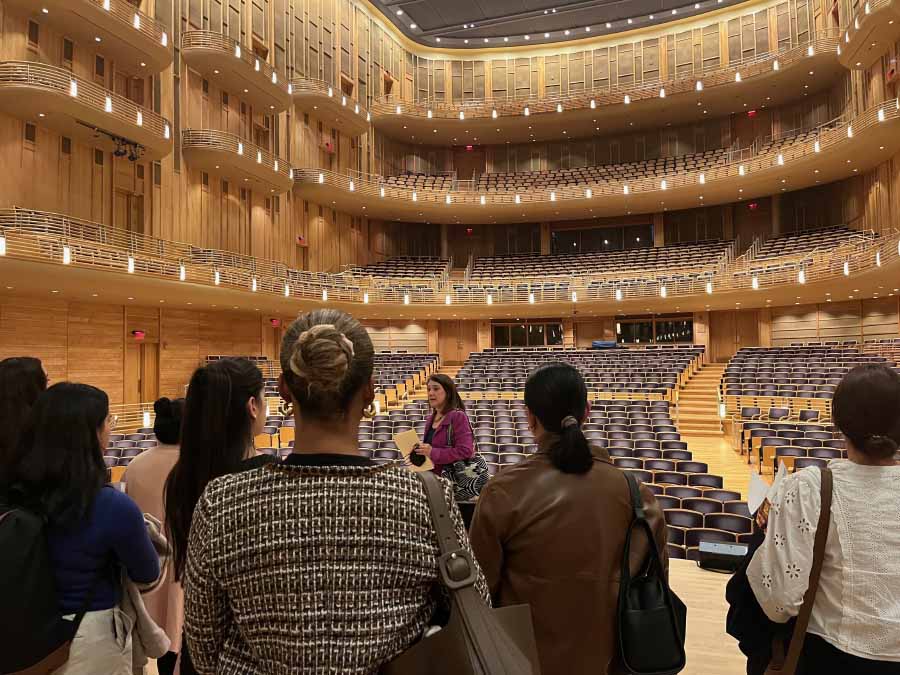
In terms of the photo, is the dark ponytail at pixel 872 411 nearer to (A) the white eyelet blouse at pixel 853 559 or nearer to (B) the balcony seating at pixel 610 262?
(A) the white eyelet blouse at pixel 853 559

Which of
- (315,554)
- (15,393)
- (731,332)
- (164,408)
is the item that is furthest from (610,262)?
(315,554)

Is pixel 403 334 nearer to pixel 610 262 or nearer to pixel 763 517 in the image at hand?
pixel 610 262

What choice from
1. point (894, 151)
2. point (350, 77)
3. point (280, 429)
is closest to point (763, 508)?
point (280, 429)

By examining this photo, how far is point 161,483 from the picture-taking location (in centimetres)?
244

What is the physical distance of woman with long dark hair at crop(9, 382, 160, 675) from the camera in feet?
5.25

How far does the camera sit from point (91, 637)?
168 cm

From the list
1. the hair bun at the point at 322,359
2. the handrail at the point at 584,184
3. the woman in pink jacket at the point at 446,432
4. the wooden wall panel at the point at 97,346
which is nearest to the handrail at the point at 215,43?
the handrail at the point at 584,184

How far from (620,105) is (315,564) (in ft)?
89.2

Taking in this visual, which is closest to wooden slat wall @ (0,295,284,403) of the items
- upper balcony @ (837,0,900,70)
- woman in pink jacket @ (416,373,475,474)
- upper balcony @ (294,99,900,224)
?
upper balcony @ (294,99,900,224)

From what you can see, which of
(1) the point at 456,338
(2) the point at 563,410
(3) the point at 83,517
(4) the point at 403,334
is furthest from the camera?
(1) the point at 456,338

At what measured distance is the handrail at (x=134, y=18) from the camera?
49.0 feet

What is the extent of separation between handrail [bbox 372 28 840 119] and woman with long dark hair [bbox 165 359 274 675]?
2507cm

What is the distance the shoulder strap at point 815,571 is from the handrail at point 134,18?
18.0 metres

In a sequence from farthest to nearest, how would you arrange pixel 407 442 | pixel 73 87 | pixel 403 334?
pixel 403 334 < pixel 73 87 < pixel 407 442
